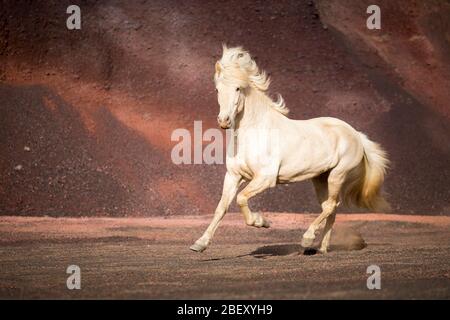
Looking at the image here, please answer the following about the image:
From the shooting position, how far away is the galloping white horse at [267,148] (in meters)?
9.16

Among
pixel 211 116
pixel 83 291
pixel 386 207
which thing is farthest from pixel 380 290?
pixel 211 116

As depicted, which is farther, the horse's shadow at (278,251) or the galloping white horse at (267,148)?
the horse's shadow at (278,251)

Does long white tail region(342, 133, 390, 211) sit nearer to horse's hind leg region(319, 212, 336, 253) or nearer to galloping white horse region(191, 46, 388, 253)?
galloping white horse region(191, 46, 388, 253)

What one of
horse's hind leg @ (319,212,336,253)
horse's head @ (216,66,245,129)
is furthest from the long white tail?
horse's head @ (216,66,245,129)

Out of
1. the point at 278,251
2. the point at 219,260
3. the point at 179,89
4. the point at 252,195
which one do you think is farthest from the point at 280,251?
the point at 179,89

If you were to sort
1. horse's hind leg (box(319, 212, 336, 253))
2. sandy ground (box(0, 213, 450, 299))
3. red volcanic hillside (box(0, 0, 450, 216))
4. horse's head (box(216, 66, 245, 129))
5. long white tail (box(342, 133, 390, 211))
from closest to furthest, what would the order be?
sandy ground (box(0, 213, 450, 299))
horse's head (box(216, 66, 245, 129))
horse's hind leg (box(319, 212, 336, 253))
long white tail (box(342, 133, 390, 211))
red volcanic hillside (box(0, 0, 450, 216))

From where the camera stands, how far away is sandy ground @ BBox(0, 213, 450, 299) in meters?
7.12

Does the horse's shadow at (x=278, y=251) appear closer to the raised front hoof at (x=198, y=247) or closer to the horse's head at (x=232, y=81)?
the raised front hoof at (x=198, y=247)

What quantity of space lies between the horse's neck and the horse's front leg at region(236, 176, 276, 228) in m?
0.70

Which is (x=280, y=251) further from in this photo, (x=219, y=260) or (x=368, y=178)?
(x=368, y=178)

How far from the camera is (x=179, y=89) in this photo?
73.7ft

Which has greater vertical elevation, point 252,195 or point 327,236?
point 252,195

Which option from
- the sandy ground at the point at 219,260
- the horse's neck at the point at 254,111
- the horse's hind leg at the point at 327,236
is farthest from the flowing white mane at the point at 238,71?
the sandy ground at the point at 219,260

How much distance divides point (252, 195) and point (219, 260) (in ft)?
3.64
